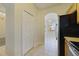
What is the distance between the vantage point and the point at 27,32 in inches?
68.2

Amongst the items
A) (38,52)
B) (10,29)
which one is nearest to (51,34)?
(38,52)

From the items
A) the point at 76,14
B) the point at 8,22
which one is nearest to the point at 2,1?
the point at 8,22

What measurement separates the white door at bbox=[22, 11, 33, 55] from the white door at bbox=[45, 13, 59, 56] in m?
0.21

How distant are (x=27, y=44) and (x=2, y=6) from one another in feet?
1.90

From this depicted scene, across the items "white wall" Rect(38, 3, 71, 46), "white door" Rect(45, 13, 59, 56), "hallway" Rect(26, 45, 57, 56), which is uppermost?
"white wall" Rect(38, 3, 71, 46)

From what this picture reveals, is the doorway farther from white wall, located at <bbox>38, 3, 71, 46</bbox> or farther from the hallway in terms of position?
white wall, located at <bbox>38, 3, 71, 46</bbox>

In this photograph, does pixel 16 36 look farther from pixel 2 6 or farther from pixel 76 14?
pixel 76 14

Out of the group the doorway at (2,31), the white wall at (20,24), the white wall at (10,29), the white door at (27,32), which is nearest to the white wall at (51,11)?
the white wall at (20,24)

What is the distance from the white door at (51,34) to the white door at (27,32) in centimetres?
21

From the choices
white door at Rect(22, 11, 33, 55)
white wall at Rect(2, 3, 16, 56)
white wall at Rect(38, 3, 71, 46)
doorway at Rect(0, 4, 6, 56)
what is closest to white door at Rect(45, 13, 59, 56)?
white wall at Rect(38, 3, 71, 46)

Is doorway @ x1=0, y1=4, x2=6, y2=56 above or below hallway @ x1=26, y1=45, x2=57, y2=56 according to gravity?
above

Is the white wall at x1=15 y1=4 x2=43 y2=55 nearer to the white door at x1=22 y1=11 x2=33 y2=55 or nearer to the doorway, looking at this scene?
the white door at x1=22 y1=11 x2=33 y2=55

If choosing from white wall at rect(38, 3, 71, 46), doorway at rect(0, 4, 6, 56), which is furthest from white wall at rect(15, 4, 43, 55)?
doorway at rect(0, 4, 6, 56)

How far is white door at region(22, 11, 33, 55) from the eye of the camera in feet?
5.56
